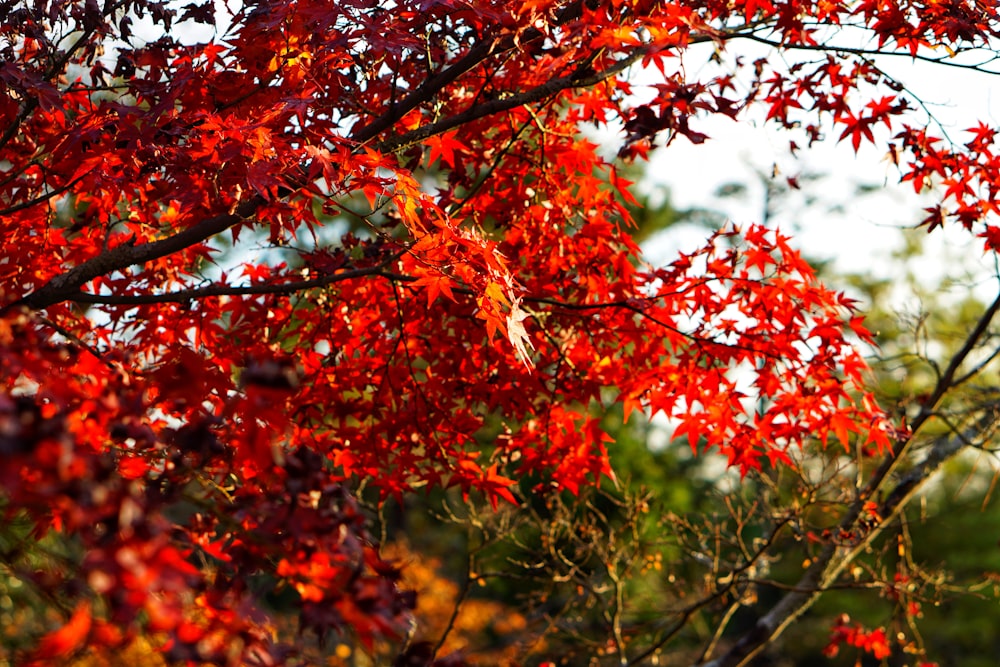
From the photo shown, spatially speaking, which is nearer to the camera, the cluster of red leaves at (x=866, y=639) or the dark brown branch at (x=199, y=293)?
the dark brown branch at (x=199, y=293)

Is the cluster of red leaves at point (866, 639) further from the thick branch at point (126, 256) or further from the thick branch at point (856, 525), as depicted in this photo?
the thick branch at point (126, 256)

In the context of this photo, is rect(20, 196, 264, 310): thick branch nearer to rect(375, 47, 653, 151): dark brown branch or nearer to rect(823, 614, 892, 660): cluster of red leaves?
rect(375, 47, 653, 151): dark brown branch

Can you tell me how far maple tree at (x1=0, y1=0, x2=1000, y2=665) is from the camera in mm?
2543

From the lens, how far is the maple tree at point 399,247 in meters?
2.54

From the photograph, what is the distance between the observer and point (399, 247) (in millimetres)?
3199

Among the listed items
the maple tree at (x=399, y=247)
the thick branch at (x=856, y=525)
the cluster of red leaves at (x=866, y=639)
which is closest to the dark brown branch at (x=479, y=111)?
the maple tree at (x=399, y=247)

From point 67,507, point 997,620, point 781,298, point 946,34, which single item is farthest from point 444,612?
point 67,507

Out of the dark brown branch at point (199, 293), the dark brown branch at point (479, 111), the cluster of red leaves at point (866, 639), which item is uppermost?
the dark brown branch at point (479, 111)

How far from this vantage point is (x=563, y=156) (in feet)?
11.9

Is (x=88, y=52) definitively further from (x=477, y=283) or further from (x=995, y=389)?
(x=995, y=389)

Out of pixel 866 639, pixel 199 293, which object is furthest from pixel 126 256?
pixel 866 639

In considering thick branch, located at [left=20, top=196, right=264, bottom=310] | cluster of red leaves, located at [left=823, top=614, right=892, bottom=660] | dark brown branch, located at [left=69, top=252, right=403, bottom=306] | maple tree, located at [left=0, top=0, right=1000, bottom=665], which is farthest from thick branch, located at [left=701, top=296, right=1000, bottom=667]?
thick branch, located at [left=20, top=196, right=264, bottom=310]

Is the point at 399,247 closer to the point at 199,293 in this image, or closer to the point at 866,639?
the point at 199,293

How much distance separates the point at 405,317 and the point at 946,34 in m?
2.16
